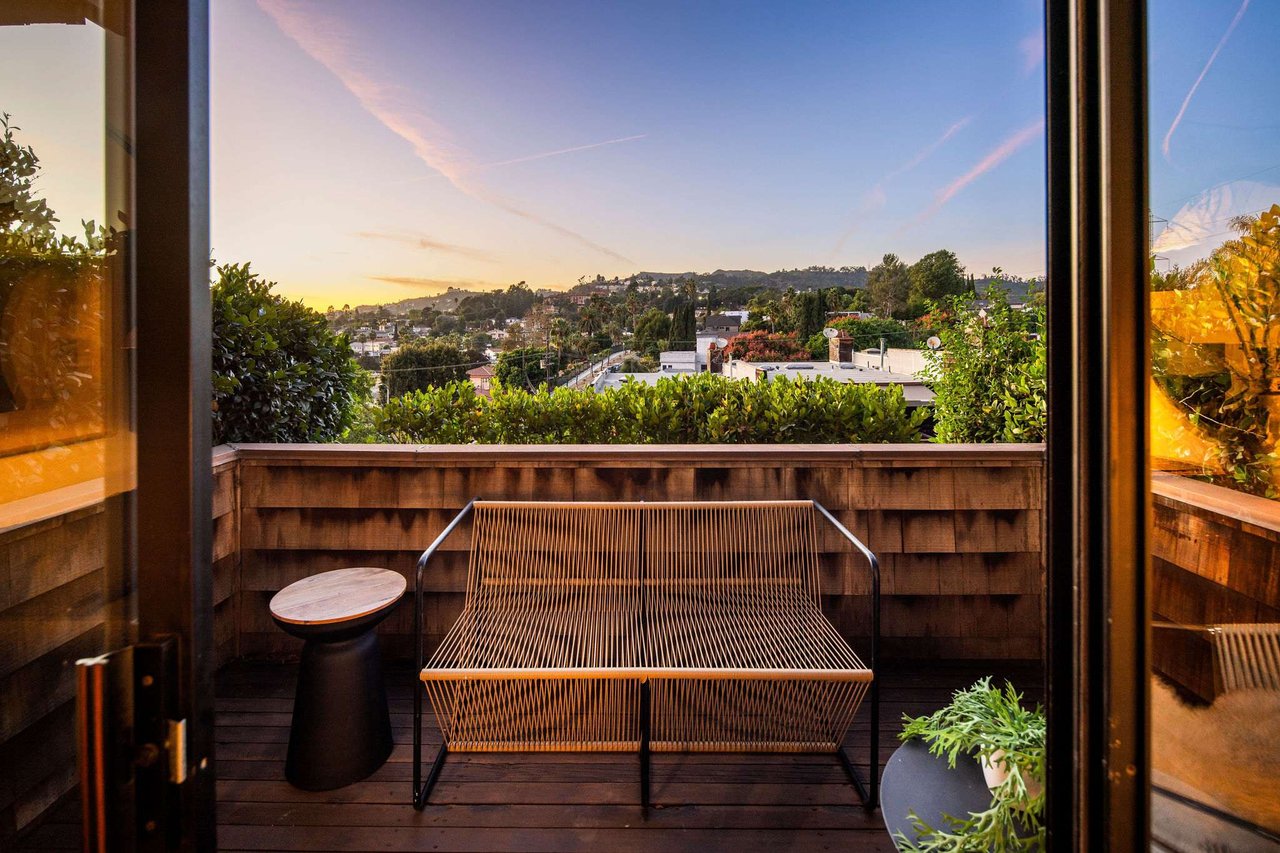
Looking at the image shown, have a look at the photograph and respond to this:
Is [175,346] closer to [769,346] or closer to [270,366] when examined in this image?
[270,366]

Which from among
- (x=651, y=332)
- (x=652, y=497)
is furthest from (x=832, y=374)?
(x=652, y=497)

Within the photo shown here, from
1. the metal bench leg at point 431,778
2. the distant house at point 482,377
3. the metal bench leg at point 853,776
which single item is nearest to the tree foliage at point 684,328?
the distant house at point 482,377

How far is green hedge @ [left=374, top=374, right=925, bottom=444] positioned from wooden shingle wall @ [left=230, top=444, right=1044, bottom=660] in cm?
53

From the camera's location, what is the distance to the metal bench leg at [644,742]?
6.52 ft

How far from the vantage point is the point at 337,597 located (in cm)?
219

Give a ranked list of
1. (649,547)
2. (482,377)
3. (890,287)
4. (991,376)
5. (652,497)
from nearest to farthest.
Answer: (649,547) < (652,497) < (991,376) < (482,377) < (890,287)

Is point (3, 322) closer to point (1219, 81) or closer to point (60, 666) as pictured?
point (60, 666)

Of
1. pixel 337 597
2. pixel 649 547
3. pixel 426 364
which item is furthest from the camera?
pixel 426 364

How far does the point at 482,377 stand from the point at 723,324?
1879mm

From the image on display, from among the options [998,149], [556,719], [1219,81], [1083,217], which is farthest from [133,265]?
[998,149]

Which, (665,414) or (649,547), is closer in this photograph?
(649,547)

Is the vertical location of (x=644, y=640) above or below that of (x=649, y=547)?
below

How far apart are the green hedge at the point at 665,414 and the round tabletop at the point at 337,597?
1206 mm

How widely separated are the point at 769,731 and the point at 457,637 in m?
1.18
